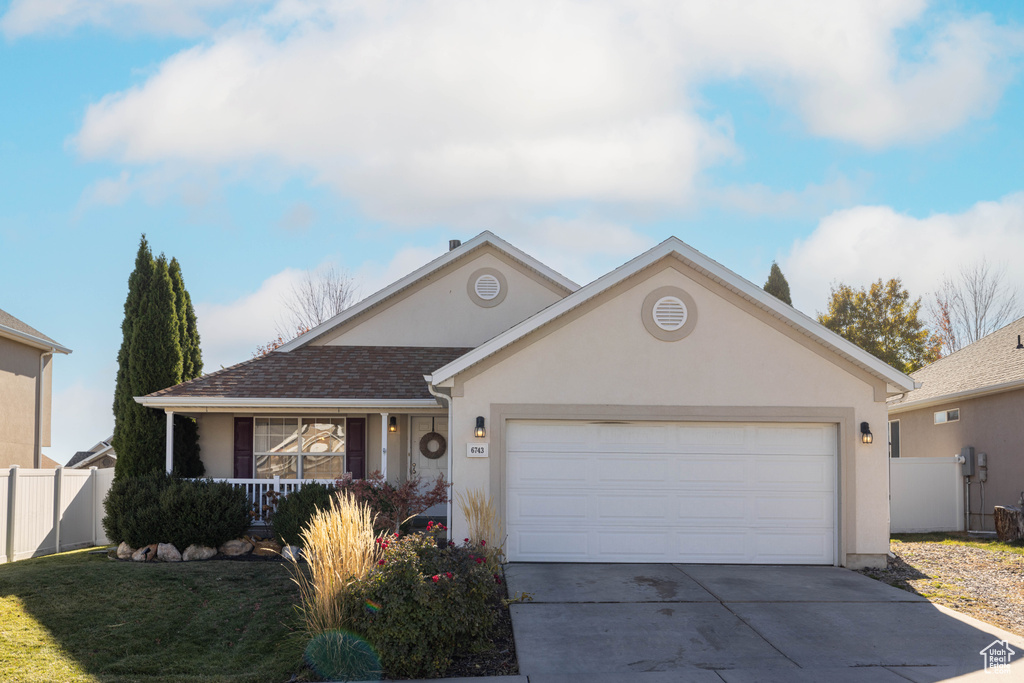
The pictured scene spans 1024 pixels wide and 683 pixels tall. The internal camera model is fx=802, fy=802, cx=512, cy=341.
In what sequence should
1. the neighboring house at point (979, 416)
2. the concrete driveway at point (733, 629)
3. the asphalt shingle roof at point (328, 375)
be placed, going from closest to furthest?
1. the concrete driveway at point (733, 629)
2. the asphalt shingle roof at point (328, 375)
3. the neighboring house at point (979, 416)

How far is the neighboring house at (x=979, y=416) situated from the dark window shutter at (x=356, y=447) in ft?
30.0

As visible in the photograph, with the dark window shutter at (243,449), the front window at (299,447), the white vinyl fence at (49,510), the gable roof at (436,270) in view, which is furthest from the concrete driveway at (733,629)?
the white vinyl fence at (49,510)

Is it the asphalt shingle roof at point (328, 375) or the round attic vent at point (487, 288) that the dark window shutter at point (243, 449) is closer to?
the asphalt shingle roof at point (328, 375)

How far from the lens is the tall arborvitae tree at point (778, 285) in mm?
24375

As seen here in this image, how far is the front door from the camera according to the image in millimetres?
15062

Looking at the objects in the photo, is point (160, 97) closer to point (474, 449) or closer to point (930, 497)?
point (474, 449)

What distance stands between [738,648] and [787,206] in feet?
41.0

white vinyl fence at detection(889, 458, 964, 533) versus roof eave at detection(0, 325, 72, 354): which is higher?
roof eave at detection(0, 325, 72, 354)

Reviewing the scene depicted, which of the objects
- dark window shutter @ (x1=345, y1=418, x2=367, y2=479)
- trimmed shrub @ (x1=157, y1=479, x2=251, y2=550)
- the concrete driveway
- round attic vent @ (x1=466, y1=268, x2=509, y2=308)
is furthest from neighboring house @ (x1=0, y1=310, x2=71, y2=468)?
the concrete driveway

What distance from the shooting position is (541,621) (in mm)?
8391

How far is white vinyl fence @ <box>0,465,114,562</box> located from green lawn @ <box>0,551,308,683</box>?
4.73ft

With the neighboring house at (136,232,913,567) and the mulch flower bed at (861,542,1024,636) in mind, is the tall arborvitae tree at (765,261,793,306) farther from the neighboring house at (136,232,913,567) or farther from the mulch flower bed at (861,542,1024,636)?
the neighboring house at (136,232,913,567)

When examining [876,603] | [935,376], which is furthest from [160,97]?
[935,376]

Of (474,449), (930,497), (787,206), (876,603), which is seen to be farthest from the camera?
(787,206)
